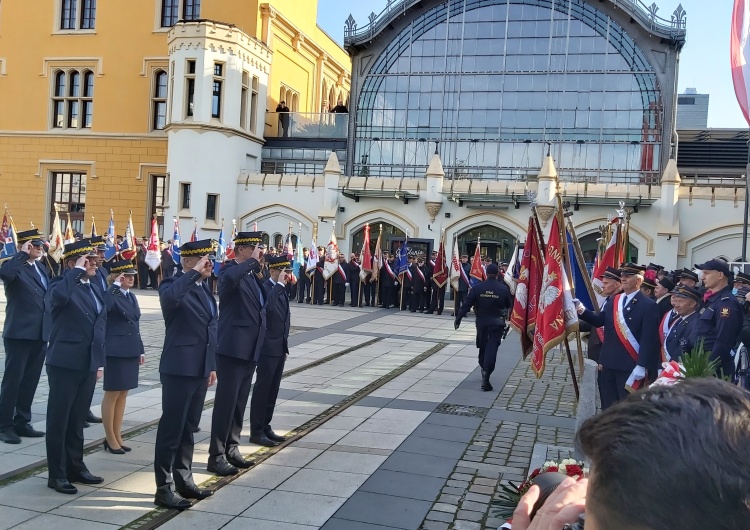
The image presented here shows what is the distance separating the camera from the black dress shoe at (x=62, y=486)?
18.4ft

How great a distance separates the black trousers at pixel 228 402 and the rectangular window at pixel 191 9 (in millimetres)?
32978

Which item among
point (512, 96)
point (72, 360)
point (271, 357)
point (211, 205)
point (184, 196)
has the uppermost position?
point (512, 96)

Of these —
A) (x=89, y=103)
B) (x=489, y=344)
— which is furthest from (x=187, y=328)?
(x=89, y=103)

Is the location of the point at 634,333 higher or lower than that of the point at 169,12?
lower

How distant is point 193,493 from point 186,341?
46.8 inches

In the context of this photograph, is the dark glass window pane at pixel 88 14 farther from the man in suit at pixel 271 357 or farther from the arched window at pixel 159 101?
the man in suit at pixel 271 357

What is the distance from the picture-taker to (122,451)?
675 cm

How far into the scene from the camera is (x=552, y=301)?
778 cm

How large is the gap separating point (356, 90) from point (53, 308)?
101 feet

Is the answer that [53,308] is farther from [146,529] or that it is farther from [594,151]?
[594,151]

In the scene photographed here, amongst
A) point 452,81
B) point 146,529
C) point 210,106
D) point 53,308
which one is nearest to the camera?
point 146,529

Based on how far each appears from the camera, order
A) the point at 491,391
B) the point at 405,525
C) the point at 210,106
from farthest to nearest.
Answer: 1. the point at 210,106
2. the point at 491,391
3. the point at 405,525

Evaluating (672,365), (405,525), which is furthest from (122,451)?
(672,365)

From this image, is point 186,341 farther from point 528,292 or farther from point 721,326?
point 528,292
